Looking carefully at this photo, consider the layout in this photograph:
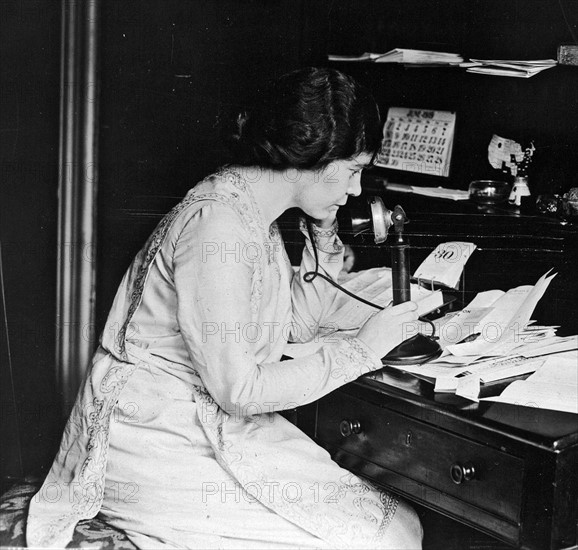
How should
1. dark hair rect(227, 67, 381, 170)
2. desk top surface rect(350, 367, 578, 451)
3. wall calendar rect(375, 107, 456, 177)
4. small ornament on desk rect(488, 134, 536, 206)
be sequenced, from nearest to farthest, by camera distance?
1. desk top surface rect(350, 367, 578, 451)
2. dark hair rect(227, 67, 381, 170)
3. small ornament on desk rect(488, 134, 536, 206)
4. wall calendar rect(375, 107, 456, 177)

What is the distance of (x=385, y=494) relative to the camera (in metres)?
1.60

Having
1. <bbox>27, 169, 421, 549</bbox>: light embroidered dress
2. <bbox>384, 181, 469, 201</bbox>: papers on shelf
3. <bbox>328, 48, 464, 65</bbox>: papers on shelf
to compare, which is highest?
<bbox>328, 48, 464, 65</bbox>: papers on shelf

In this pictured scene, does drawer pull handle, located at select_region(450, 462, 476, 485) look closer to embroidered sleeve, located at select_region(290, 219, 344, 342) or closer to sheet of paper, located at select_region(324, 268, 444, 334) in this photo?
sheet of paper, located at select_region(324, 268, 444, 334)

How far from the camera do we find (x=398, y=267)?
1.71m

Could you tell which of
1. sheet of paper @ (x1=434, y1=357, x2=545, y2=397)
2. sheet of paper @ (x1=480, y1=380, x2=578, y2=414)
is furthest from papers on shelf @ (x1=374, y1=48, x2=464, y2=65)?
sheet of paper @ (x1=480, y1=380, x2=578, y2=414)

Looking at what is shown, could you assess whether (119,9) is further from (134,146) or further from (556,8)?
(556,8)

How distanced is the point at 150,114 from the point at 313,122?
2.53 feet

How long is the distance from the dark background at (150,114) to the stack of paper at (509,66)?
3.9 inches

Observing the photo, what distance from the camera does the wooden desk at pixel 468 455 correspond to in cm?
125

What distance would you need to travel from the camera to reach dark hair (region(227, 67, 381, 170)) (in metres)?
1.66

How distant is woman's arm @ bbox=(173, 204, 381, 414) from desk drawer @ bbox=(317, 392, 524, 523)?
101 millimetres

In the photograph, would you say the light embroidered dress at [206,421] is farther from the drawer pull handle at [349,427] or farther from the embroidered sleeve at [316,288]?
the embroidered sleeve at [316,288]

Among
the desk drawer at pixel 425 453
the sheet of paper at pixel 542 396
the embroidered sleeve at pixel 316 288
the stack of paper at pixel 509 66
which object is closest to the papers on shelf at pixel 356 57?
the stack of paper at pixel 509 66

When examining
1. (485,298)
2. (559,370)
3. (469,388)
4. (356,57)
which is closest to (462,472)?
(469,388)
